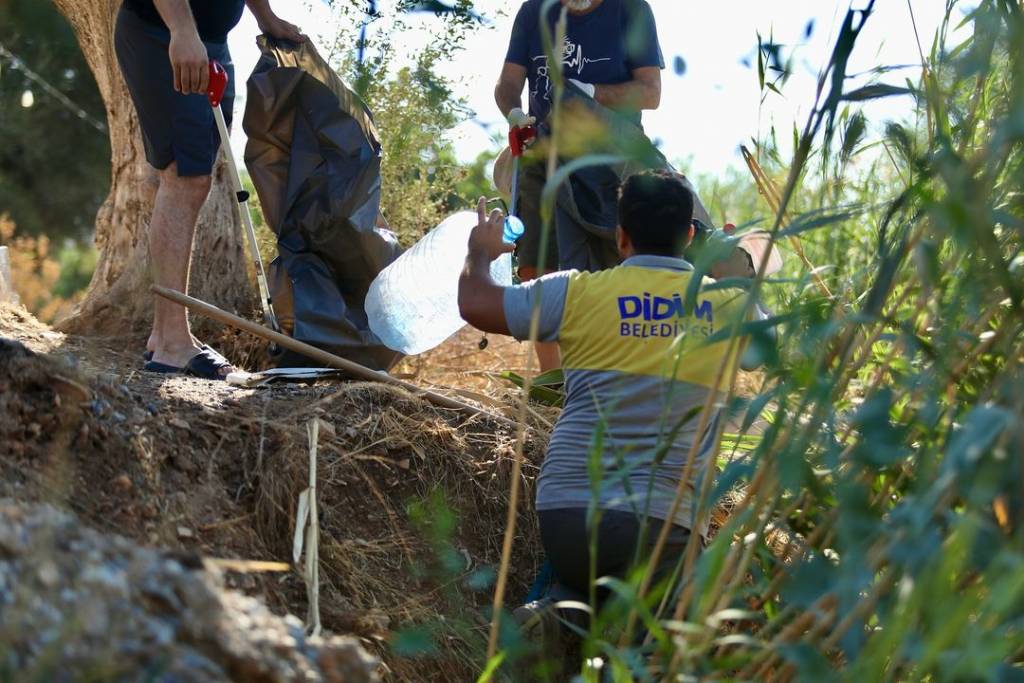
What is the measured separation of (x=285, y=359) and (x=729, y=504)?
1.71m

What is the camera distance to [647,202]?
3.18m

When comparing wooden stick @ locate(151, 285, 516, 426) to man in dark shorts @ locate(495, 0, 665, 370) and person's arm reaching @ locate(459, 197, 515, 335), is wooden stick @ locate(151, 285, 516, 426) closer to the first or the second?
man in dark shorts @ locate(495, 0, 665, 370)

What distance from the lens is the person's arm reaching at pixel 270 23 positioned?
4.68 meters

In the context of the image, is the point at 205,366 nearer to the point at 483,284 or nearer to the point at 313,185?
the point at 313,185

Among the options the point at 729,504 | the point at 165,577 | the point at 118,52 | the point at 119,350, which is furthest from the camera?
the point at 119,350

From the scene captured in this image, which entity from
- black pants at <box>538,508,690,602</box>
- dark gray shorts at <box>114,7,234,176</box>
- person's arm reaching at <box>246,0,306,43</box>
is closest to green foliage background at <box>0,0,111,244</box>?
person's arm reaching at <box>246,0,306,43</box>

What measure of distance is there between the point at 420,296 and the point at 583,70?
105 cm

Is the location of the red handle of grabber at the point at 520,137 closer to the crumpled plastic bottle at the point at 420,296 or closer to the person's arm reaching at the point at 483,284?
the crumpled plastic bottle at the point at 420,296

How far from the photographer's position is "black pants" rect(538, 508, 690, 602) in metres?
3.03

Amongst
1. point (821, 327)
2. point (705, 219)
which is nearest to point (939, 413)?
point (821, 327)

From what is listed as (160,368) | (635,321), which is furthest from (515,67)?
(635,321)

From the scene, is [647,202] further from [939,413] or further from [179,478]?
[179,478]

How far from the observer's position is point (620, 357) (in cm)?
310

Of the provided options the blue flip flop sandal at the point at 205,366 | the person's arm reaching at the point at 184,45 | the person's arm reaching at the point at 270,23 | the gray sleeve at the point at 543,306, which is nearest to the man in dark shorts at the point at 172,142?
the blue flip flop sandal at the point at 205,366
